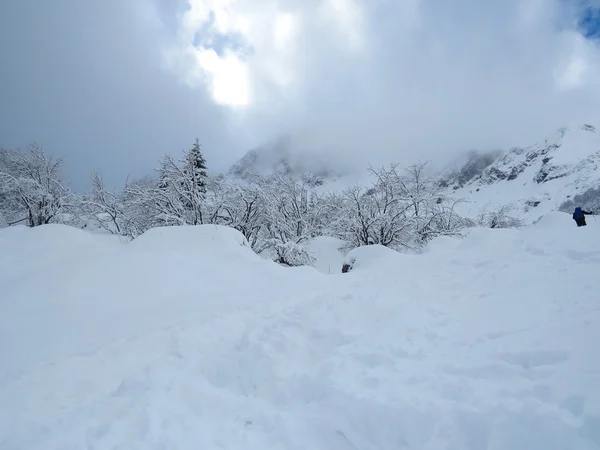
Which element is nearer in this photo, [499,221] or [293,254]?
[293,254]

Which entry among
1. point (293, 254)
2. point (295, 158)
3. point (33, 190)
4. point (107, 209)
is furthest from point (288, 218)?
point (295, 158)

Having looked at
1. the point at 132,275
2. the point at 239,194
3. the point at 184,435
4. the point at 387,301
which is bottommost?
the point at 184,435

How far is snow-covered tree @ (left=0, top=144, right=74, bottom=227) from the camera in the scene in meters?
18.0

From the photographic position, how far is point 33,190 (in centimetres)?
1775

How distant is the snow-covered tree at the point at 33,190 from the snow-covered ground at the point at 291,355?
45.1ft

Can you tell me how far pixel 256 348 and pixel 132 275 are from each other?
3.71m

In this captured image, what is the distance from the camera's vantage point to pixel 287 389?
11.0 feet

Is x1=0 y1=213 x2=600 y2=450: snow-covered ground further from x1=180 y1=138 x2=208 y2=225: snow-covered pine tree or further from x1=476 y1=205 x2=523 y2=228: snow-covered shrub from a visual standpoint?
x1=476 y1=205 x2=523 y2=228: snow-covered shrub

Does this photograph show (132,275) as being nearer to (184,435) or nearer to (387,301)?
(184,435)

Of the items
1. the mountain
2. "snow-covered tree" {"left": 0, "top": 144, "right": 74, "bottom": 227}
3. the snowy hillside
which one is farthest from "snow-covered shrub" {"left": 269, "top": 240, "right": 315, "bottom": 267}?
the mountain

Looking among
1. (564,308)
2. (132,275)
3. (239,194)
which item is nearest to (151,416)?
(132,275)

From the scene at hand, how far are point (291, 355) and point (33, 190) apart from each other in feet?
70.0

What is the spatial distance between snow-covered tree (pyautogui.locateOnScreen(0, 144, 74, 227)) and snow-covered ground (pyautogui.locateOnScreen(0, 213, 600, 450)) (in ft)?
45.1

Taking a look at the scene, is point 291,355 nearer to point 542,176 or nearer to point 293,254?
point 293,254
